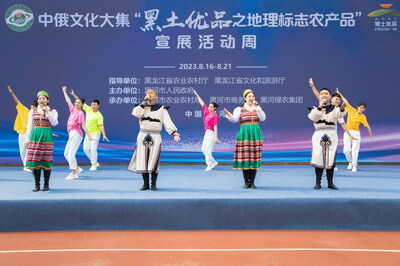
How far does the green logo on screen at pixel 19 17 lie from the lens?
6.38 m

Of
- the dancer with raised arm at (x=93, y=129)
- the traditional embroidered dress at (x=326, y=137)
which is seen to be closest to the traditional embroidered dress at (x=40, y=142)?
the dancer with raised arm at (x=93, y=129)

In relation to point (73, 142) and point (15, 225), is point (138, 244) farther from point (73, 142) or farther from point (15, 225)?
point (73, 142)

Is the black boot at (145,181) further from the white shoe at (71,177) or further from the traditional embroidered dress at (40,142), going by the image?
the white shoe at (71,177)

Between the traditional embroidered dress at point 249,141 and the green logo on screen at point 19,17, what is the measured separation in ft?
14.5

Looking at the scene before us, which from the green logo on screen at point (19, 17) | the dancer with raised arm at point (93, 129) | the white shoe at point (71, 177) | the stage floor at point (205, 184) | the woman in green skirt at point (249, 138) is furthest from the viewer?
the green logo on screen at point (19, 17)

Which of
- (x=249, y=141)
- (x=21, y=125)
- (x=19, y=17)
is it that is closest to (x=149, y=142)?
(x=249, y=141)

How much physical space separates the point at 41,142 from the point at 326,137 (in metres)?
2.82

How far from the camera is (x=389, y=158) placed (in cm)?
651

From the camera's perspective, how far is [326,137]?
3.79 m

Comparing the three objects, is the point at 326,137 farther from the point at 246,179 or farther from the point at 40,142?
the point at 40,142

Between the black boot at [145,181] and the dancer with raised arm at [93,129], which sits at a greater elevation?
the dancer with raised arm at [93,129]

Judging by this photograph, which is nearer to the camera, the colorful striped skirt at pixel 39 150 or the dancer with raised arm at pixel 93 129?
the colorful striped skirt at pixel 39 150

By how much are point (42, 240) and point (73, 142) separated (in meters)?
2.01

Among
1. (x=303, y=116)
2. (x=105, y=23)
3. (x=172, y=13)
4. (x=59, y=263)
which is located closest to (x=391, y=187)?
(x=303, y=116)
